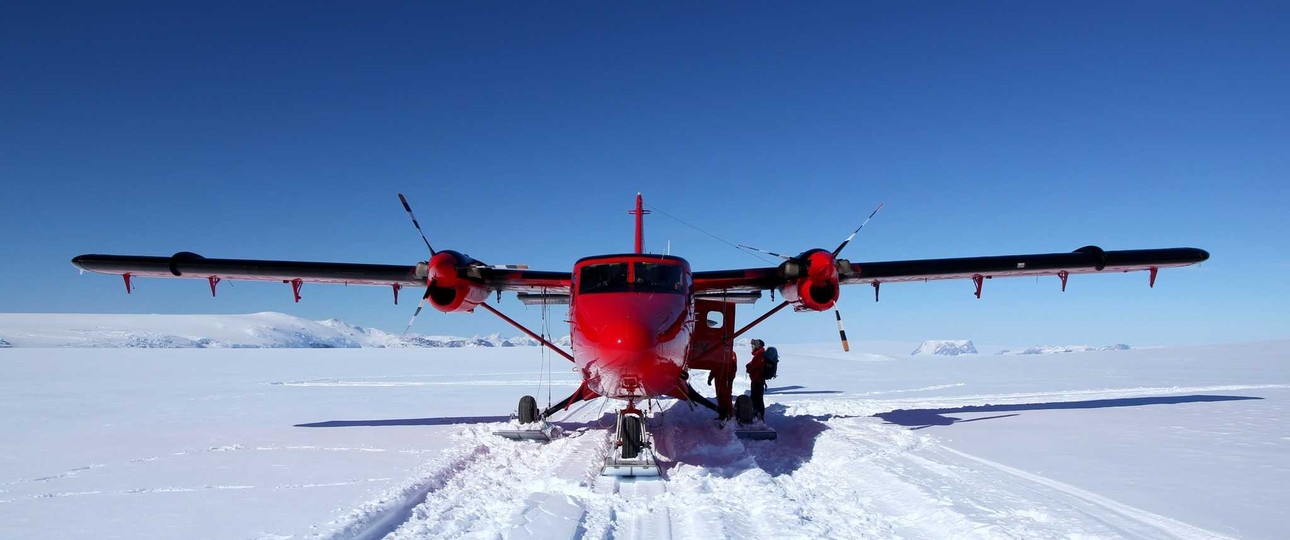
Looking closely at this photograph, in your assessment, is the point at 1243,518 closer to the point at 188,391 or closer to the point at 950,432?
the point at 950,432

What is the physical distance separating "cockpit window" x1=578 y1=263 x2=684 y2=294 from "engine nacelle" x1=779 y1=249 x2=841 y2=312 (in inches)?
106

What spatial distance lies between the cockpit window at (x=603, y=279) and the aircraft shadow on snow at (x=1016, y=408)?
19.3ft

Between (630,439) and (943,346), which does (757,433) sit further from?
(943,346)

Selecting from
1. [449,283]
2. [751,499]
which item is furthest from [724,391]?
[751,499]

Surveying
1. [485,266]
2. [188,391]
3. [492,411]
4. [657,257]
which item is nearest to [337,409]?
[492,411]

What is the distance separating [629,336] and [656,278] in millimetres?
1505

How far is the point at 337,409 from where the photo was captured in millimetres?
14055

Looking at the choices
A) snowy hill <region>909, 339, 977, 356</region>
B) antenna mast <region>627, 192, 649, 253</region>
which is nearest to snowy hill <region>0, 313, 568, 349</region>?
antenna mast <region>627, 192, 649, 253</region>

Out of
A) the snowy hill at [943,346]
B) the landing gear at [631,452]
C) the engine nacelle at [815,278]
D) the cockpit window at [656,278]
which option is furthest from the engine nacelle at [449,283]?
the snowy hill at [943,346]

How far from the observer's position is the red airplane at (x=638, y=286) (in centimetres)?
796

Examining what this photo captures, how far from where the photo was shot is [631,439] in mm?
7949

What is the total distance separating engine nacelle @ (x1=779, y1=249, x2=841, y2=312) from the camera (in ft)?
35.2

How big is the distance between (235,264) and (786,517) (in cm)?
1213

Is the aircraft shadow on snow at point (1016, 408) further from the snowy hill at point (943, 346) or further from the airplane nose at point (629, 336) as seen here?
the snowy hill at point (943, 346)
